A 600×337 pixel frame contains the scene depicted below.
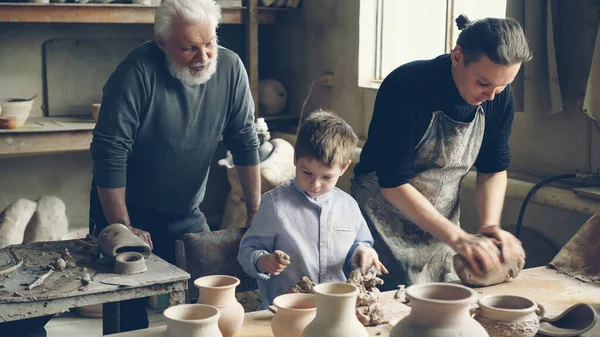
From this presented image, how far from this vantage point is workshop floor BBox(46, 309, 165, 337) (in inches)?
176

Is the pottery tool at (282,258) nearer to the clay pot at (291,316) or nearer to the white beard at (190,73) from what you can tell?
the clay pot at (291,316)

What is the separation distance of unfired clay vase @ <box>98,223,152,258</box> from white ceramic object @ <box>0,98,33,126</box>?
2582 millimetres

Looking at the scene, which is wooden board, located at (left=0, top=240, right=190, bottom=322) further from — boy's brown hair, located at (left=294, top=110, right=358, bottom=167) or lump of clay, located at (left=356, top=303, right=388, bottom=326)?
lump of clay, located at (left=356, top=303, right=388, bottom=326)

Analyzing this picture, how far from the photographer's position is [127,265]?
2.54 m

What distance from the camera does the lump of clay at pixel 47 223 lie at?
5.15 m

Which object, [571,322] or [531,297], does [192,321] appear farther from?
[531,297]

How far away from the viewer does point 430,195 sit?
9.29 feet

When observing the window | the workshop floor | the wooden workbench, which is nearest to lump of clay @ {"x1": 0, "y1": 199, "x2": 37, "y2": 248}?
the workshop floor

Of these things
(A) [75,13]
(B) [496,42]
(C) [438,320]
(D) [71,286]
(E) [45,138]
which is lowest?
(D) [71,286]

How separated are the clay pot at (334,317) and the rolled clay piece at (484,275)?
32.6 inches

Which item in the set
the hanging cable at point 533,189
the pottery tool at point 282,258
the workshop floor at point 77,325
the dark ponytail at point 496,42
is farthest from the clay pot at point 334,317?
the workshop floor at point 77,325

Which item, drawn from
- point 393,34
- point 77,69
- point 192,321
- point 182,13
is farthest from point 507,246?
point 77,69

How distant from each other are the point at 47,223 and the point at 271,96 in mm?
2038

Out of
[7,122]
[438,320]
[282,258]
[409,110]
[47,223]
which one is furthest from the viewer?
[47,223]
